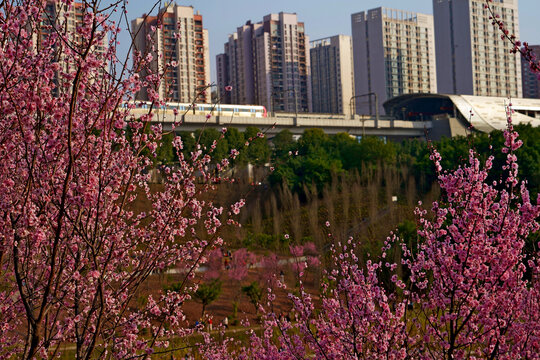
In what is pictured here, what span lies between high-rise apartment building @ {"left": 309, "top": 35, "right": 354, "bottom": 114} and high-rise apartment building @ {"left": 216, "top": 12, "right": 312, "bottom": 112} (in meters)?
7.27

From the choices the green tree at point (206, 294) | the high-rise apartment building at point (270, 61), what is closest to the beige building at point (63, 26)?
the green tree at point (206, 294)

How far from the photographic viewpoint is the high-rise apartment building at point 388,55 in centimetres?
10081

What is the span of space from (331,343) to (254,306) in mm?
15542

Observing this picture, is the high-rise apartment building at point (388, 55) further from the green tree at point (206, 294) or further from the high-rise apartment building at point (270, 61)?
the green tree at point (206, 294)

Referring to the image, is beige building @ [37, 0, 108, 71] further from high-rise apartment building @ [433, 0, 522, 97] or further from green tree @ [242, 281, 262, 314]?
high-rise apartment building @ [433, 0, 522, 97]

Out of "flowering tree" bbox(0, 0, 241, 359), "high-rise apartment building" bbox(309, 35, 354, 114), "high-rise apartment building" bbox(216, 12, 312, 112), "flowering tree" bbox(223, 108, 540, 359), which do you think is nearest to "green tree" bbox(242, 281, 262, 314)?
"flowering tree" bbox(223, 108, 540, 359)

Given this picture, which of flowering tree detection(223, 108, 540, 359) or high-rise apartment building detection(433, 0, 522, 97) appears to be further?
high-rise apartment building detection(433, 0, 522, 97)

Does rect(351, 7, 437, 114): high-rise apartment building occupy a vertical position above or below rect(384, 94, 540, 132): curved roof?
above

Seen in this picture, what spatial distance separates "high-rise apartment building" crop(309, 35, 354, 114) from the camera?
107 m

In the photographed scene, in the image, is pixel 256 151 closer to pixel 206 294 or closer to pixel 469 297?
pixel 206 294

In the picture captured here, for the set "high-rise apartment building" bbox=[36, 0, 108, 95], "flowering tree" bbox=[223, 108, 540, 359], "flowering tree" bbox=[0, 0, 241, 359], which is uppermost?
"high-rise apartment building" bbox=[36, 0, 108, 95]

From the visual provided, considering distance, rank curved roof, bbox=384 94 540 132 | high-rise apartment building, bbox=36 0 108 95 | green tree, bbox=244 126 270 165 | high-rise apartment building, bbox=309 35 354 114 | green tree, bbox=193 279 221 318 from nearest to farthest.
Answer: high-rise apartment building, bbox=36 0 108 95 → green tree, bbox=193 279 221 318 → green tree, bbox=244 126 270 165 → curved roof, bbox=384 94 540 132 → high-rise apartment building, bbox=309 35 354 114

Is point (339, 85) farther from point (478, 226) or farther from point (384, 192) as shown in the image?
point (478, 226)

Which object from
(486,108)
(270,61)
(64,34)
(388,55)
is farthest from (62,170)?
(388,55)
